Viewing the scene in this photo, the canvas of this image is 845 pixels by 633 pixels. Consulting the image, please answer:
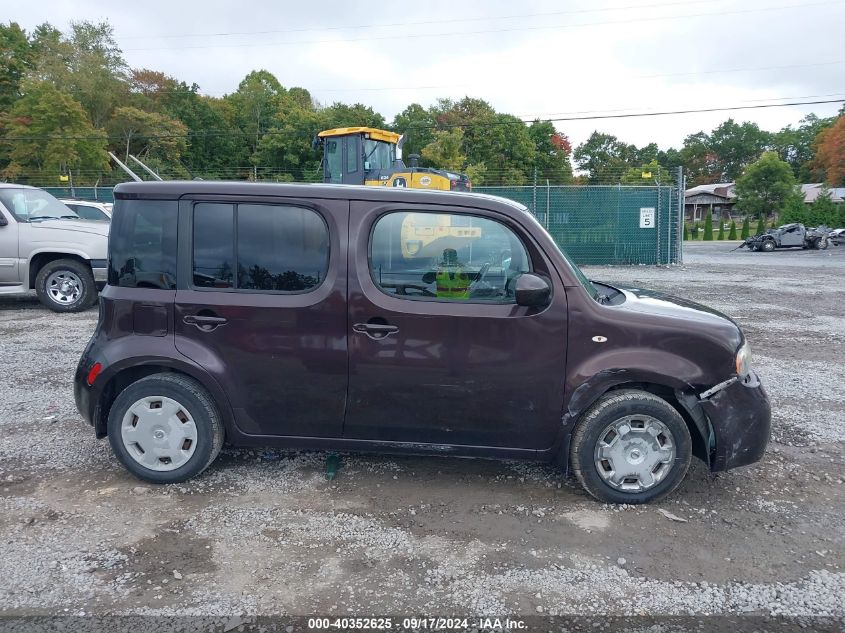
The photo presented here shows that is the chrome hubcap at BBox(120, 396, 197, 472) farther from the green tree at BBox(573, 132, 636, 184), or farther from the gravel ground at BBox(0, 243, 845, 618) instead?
the green tree at BBox(573, 132, 636, 184)

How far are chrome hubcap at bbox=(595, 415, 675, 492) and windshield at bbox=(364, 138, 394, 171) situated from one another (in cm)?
1271

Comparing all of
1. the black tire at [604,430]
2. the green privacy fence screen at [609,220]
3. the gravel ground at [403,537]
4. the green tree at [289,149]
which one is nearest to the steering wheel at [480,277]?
the black tire at [604,430]

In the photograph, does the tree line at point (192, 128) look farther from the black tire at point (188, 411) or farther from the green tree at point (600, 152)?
the black tire at point (188, 411)

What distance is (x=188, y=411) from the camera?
13.3 feet

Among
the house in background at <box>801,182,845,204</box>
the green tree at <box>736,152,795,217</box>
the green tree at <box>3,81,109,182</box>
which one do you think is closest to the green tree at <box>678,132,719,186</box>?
the house in background at <box>801,182,845,204</box>

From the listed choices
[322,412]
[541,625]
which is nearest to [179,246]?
[322,412]

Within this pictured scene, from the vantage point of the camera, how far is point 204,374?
3.99 m

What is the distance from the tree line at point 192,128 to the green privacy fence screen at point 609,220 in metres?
13.0

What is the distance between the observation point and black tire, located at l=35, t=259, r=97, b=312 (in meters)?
10.1

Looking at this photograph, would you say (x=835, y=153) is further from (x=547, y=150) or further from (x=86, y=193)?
(x=86, y=193)

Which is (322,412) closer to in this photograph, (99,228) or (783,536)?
(783,536)

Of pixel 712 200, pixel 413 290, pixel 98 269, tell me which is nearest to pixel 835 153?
pixel 712 200

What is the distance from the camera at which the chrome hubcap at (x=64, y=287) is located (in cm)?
1024

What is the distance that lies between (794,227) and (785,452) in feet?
101
